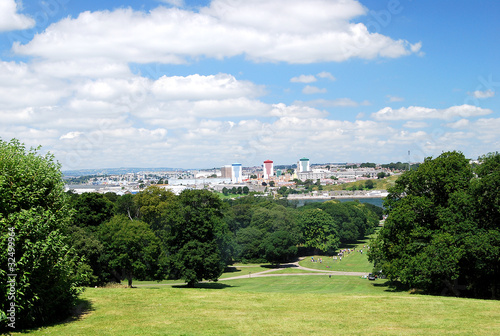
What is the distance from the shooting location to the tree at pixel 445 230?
2519 centimetres

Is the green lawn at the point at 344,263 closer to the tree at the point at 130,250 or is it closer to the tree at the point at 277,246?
the tree at the point at 277,246

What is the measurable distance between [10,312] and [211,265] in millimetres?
24563

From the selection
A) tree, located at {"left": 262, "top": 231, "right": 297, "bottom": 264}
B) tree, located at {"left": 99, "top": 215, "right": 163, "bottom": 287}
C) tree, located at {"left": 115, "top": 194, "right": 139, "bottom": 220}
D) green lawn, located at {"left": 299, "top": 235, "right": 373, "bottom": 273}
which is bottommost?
green lawn, located at {"left": 299, "top": 235, "right": 373, "bottom": 273}

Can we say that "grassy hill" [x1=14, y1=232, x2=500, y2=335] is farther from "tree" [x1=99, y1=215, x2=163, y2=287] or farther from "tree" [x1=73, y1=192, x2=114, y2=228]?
"tree" [x1=73, y1=192, x2=114, y2=228]

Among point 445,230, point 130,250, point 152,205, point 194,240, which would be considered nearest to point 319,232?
Result: point 152,205

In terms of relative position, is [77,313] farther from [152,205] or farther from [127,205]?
[152,205]

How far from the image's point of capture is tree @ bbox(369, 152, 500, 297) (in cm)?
2519

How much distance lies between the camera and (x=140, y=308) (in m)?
17.8

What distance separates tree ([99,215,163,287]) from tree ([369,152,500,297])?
66.0ft

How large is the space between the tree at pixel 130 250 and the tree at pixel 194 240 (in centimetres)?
170

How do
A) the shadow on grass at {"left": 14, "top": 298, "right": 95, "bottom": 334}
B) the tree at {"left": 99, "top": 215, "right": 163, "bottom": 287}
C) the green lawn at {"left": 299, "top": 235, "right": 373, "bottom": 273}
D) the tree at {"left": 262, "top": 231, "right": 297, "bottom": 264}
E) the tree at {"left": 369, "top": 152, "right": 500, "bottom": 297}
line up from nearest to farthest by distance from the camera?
1. the shadow on grass at {"left": 14, "top": 298, "right": 95, "bottom": 334}
2. the tree at {"left": 369, "top": 152, "right": 500, "bottom": 297}
3. the tree at {"left": 99, "top": 215, "right": 163, "bottom": 287}
4. the green lawn at {"left": 299, "top": 235, "right": 373, "bottom": 273}
5. the tree at {"left": 262, "top": 231, "right": 297, "bottom": 264}

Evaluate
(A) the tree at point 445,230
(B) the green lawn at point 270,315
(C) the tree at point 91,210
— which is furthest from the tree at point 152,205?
(B) the green lawn at point 270,315

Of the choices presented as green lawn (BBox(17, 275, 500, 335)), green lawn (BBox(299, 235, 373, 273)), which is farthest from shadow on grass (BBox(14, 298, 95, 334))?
green lawn (BBox(299, 235, 373, 273))

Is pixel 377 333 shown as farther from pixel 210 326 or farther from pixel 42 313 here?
pixel 42 313
